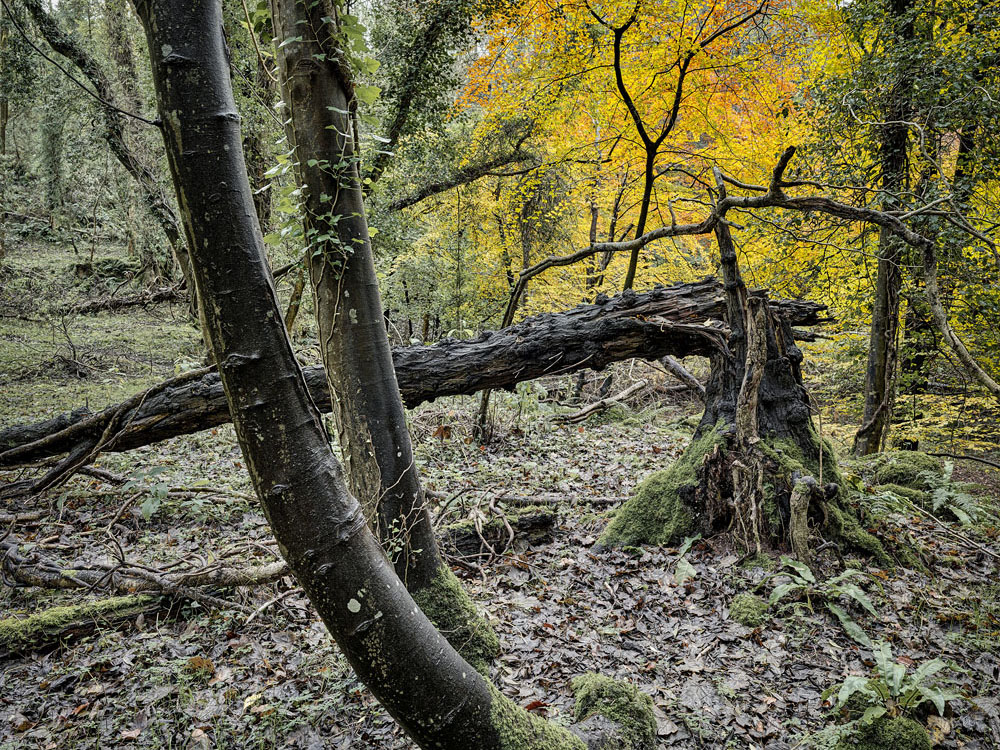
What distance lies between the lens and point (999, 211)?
224 inches

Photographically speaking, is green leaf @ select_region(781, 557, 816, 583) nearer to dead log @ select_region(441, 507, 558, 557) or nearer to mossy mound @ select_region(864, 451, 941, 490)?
dead log @ select_region(441, 507, 558, 557)

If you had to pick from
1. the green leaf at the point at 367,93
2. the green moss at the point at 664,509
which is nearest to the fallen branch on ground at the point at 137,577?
the green moss at the point at 664,509

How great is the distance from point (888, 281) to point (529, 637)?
6.74 m

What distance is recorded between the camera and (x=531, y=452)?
7047 mm

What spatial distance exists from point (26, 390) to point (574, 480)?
10.3 metres

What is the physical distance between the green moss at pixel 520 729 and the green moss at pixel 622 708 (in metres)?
0.42

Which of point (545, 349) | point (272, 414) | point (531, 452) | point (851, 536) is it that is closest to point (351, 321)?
point (272, 414)

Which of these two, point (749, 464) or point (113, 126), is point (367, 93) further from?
point (113, 126)

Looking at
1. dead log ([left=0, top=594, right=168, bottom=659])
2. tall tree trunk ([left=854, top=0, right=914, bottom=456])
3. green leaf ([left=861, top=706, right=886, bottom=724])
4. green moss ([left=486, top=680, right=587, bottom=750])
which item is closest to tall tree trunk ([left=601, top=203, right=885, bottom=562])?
green leaf ([left=861, top=706, right=886, bottom=724])

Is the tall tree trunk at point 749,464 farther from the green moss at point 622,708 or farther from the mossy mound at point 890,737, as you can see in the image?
the green moss at point 622,708

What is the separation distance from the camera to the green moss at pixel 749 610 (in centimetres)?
335

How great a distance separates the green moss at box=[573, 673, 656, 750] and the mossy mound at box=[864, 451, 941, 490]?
167 inches

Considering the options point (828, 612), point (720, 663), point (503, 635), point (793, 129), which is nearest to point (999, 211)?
point (793, 129)

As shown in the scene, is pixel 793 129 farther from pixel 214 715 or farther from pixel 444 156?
pixel 214 715
